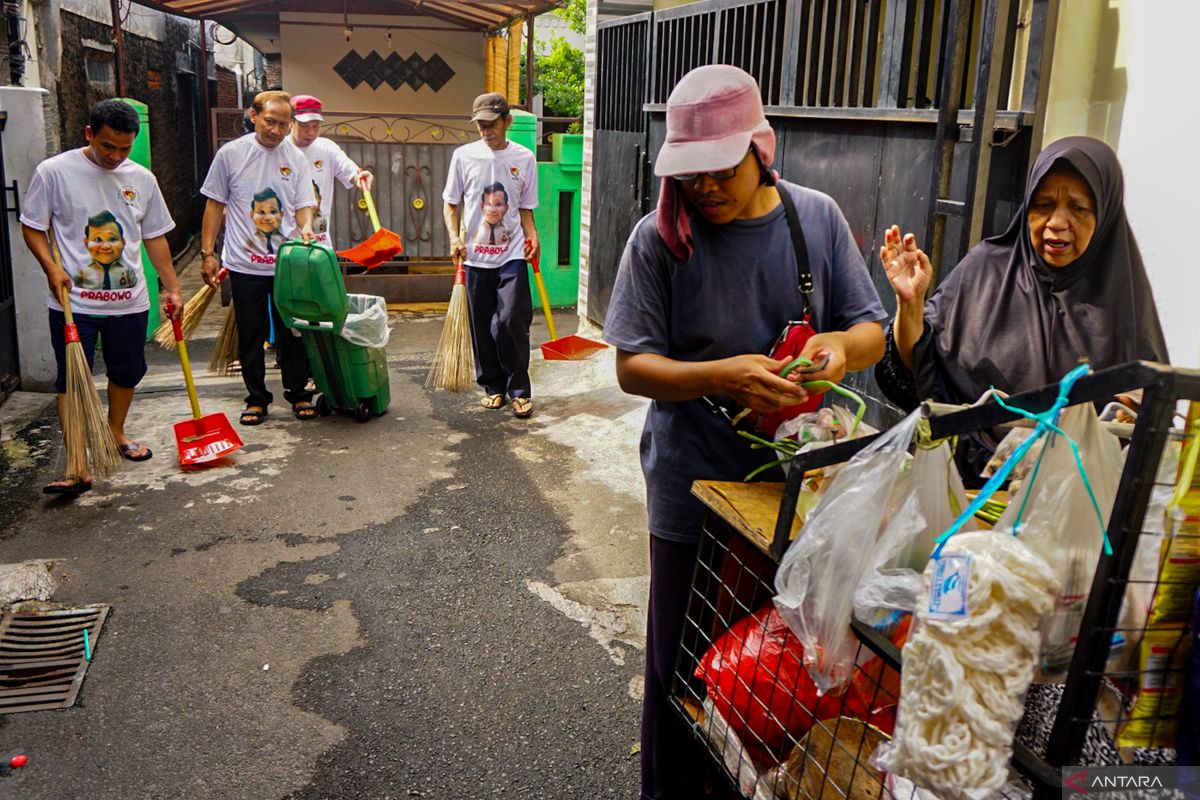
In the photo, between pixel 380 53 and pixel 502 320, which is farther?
pixel 380 53

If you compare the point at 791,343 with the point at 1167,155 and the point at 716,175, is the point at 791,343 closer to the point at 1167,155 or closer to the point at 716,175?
the point at 716,175

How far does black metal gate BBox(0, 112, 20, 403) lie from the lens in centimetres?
677

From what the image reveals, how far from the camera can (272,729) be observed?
344cm

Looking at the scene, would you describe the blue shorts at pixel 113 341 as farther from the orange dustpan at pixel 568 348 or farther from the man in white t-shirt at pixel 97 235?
the orange dustpan at pixel 568 348

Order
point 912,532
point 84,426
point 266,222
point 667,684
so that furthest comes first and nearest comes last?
1. point 266,222
2. point 84,426
3. point 667,684
4. point 912,532

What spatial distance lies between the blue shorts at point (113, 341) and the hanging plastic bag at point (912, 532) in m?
4.69

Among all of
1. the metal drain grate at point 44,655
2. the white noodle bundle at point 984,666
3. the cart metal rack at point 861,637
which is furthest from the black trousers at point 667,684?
the metal drain grate at point 44,655

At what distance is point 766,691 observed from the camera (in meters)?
2.17

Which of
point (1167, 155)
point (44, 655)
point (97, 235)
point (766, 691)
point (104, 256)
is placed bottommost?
point (44, 655)

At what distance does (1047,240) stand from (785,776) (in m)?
1.63

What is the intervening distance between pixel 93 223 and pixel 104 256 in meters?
0.17

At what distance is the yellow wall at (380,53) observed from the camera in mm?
14445

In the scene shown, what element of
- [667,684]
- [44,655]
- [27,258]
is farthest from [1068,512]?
[27,258]

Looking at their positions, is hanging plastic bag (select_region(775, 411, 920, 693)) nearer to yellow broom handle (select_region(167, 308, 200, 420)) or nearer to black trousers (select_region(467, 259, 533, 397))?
yellow broom handle (select_region(167, 308, 200, 420))
